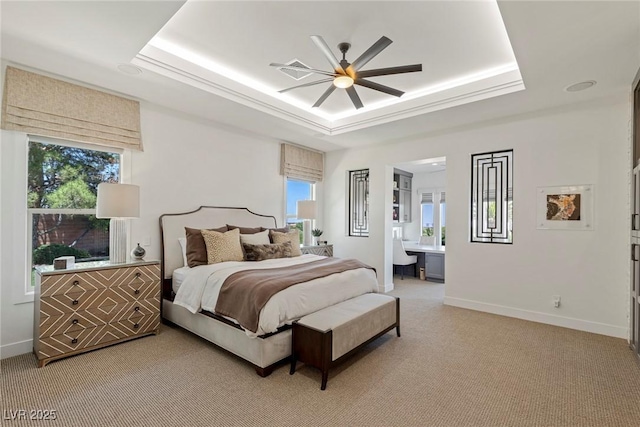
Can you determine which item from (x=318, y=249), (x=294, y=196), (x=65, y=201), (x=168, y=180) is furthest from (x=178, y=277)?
(x=294, y=196)

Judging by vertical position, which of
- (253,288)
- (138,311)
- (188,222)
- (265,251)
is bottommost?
(138,311)

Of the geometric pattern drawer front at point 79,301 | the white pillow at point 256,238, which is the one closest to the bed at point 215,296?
the white pillow at point 256,238

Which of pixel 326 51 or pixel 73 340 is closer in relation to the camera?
pixel 326 51

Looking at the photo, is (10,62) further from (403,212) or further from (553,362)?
(403,212)

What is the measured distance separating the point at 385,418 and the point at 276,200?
387cm

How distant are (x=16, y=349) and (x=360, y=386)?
3.14 meters

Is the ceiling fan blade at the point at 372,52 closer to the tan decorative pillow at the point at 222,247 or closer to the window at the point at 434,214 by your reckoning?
the tan decorative pillow at the point at 222,247

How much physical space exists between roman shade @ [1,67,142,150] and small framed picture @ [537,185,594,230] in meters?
5.01

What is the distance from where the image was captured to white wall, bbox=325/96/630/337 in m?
3.45

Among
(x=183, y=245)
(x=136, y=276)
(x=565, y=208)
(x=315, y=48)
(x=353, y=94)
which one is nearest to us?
(x=315, y=48)

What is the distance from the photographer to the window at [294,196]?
18.7 ft

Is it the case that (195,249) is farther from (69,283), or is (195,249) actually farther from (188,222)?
(69,283)

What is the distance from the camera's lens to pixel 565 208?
12.3ft

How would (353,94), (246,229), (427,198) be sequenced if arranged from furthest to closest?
(427,198) → (246,229) → (353,94)
